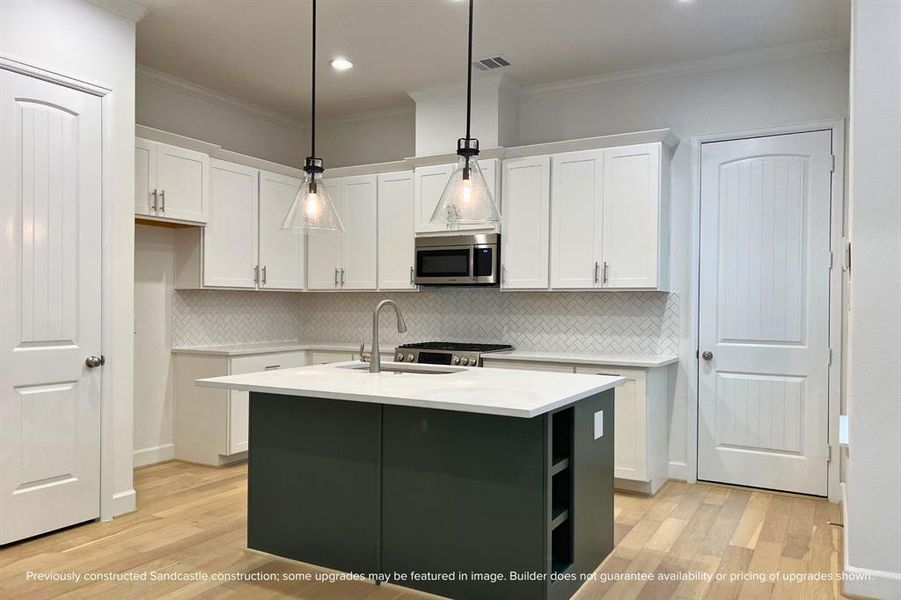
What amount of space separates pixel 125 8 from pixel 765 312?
438cm

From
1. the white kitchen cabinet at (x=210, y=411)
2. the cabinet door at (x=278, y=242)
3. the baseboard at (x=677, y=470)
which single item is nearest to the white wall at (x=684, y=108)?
the baseboard at (x=677, y=470)

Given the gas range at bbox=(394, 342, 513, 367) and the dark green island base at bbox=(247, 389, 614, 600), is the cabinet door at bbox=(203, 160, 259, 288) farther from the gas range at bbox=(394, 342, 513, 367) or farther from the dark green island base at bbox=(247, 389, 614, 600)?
the dark green island base at bbox=(247, 389, 614, 600)

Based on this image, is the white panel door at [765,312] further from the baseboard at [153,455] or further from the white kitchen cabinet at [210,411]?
the baseboard at [153,455]

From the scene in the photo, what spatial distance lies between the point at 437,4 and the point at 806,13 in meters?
2.13

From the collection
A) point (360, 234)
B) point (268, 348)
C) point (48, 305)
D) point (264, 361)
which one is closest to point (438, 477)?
point (48, 305)

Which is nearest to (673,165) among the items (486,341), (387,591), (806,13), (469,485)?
(806,13)

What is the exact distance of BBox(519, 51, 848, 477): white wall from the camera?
4320 millimetres

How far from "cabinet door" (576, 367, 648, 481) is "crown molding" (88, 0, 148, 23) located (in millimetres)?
3553

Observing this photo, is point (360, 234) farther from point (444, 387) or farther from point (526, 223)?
point (444, 387)

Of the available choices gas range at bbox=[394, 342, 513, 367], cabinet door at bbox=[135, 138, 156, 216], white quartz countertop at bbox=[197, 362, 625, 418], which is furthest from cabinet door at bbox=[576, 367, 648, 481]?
cabinet door at bbox=[135, 138, 156, 216]

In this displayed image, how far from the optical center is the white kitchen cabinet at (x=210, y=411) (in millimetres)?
4855

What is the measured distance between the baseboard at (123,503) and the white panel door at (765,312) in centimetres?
368

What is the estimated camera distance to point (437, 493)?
272 centimetres

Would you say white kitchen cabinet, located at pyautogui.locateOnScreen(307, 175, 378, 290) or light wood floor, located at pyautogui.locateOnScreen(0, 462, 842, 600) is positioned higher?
white kitchen cabinet, located at pyautogui.locateOnScreen(307, 175, 378, 290)
